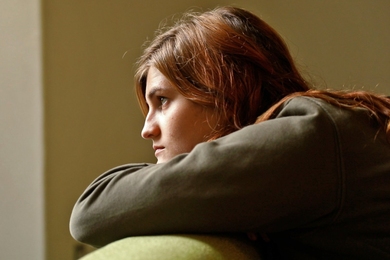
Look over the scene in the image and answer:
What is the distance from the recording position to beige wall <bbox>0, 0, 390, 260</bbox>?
62.8 inches

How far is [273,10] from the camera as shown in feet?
6.41

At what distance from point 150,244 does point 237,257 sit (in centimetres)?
13

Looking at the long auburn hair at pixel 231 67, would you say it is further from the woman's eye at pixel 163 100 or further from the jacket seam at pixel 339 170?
the jacket seam at pixel 339 170

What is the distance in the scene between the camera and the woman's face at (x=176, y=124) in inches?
36.8

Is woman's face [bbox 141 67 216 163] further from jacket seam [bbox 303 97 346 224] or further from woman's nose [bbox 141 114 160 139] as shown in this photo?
jacket seam [bbox 303 97 346 224]

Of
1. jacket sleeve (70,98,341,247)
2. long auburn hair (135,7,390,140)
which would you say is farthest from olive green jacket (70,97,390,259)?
long auburn hair (135,7,390,140)

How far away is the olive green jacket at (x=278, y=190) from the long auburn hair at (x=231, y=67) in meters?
0.16

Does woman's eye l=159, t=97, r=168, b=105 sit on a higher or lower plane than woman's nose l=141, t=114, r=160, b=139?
higher

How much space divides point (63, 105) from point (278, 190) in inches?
44.3

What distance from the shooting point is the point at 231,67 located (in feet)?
3.05

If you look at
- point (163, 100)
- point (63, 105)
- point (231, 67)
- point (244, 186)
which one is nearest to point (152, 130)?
point (163, 100)

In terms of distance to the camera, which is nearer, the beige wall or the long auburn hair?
the long auburn hair

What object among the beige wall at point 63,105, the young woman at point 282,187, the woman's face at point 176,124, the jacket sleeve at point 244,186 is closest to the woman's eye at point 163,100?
the woman's face at point 176,124

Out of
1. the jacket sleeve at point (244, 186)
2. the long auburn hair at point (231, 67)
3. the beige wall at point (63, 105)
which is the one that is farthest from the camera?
the beige wall at point (63, 105)
